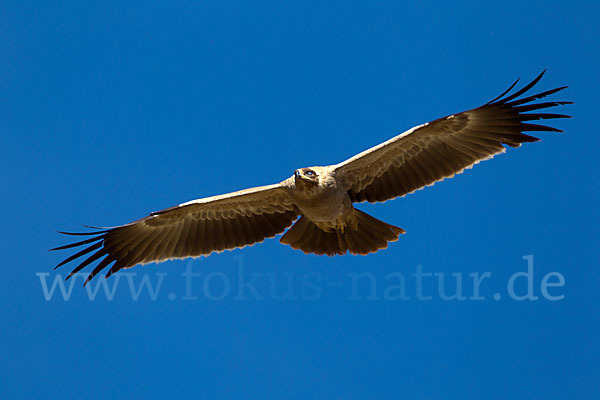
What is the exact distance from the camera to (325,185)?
923 cm

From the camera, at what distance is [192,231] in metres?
10.2

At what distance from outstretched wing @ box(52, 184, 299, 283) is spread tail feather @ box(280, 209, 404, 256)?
289 mm

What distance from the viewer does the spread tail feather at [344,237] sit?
959 cm

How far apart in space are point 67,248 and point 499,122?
16.9 ft

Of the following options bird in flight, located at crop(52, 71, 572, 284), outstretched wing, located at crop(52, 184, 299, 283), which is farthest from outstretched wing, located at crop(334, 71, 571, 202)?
outstretched wing, located at crop(52, 184, 299, 283)

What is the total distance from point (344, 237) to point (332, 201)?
0.62 m

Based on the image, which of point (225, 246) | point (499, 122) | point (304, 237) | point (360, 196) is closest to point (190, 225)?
point (225, 246)

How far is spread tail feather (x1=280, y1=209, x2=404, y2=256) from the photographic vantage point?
959 centimetres

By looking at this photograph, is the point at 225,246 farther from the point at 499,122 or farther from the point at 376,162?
the point at 499,122

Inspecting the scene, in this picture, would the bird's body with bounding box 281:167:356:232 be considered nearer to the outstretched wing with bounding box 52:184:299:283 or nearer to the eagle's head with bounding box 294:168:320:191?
the eagle's head with bounding box 294:168:320:191

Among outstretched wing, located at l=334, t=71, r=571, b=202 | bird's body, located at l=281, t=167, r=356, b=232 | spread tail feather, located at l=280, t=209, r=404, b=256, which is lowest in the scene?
Answer: spread tail feather, located at l=280, t=209, r=404, b=256

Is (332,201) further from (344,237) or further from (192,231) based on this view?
(192,231)

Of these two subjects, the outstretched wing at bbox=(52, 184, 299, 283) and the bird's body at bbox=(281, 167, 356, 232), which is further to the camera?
the outstretched wing at bbox=(52, 184, 299, 283)

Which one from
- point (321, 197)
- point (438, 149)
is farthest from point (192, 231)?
point (438, 149)
